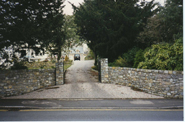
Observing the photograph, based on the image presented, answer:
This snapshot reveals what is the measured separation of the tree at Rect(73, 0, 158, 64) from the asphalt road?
8851 millimetres

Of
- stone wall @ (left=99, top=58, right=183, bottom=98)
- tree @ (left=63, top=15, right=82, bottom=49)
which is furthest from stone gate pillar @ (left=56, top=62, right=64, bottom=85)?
tree @ (left=63, top=15, right=82, bottom=49)

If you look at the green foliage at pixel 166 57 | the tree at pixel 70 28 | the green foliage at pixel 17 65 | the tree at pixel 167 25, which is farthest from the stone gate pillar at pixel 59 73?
the tree at pixel 70 28

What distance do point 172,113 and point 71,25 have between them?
83.9 feet

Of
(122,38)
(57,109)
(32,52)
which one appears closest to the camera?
(57,109)

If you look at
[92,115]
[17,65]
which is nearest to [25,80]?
[17,65]

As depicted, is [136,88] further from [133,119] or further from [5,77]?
[5,77]

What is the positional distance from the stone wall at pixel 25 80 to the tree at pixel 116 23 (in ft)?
19.6

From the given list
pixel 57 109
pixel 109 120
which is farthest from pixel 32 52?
pixel 109 120

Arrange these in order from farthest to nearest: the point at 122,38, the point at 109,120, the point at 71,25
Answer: the point at 71,25 < the point at 122,38 < the point at 109,120

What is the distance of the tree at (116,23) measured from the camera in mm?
14219

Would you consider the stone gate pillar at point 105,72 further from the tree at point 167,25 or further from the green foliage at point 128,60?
the tree at point 167,25

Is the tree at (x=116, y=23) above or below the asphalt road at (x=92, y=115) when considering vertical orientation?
above

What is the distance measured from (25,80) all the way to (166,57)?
1007cm

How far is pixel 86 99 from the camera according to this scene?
8.54 metres
